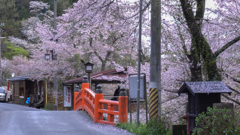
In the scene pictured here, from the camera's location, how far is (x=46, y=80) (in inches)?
1069

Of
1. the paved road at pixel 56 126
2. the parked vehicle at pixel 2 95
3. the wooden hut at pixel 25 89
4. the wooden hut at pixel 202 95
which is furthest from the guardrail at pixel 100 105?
the parked vehicle at pixel 2 95

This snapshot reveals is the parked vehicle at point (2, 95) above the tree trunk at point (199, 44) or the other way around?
the other way around

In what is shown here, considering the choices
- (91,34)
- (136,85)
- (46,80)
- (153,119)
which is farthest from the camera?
(46,80)

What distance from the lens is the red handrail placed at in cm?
983

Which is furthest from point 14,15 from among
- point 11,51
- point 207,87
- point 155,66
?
point 207,87

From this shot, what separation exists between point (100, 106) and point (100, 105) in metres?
0.04

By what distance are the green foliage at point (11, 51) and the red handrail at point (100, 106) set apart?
1352 inches

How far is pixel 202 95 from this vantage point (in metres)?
6.79

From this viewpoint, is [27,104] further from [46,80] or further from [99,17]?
[99,17]

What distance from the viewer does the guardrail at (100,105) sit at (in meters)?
9.81

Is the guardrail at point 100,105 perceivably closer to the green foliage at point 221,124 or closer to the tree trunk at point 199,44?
the tree trunk at point 199,44

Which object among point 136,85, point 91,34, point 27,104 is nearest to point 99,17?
point 136,85

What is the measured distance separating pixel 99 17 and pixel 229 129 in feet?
21.3

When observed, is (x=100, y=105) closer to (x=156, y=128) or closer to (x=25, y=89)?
(x=156, y=128)
